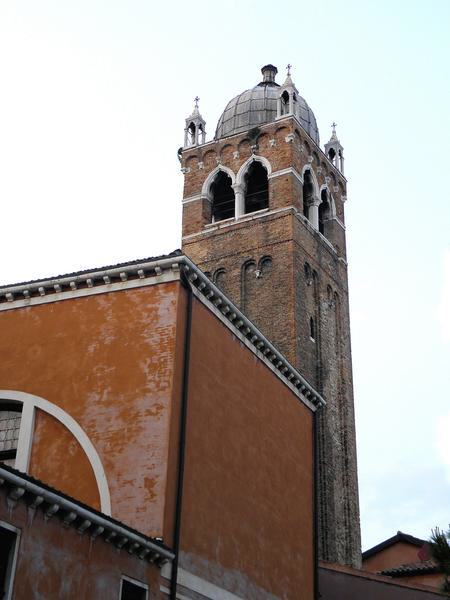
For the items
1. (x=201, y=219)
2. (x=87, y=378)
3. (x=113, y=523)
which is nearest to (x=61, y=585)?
→ (x=113, y=523)

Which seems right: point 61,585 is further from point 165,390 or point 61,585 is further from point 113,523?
point 165,390

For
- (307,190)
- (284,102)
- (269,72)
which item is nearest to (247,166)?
(307,190)

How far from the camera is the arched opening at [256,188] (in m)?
35.0

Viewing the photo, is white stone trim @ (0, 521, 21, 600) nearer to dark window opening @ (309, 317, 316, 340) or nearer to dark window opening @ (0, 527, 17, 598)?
dark window opening @ (0, 527, 17, 598)

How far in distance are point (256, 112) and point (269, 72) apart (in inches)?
131

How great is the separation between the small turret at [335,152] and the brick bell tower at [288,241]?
0.18 ft

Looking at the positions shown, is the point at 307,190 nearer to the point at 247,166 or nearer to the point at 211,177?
the point at 247,166

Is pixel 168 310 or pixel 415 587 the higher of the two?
pixel 168 310

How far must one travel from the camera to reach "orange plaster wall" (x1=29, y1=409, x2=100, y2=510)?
49.9ft

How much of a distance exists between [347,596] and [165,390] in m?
8.70

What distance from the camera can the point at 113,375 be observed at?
15992 millimetres

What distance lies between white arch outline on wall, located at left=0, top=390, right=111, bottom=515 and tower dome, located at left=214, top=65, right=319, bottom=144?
71.5 feet

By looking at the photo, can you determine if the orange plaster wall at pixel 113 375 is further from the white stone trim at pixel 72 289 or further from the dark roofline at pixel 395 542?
the dark roofline at pixel 395 542

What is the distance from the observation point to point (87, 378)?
16.1 m
